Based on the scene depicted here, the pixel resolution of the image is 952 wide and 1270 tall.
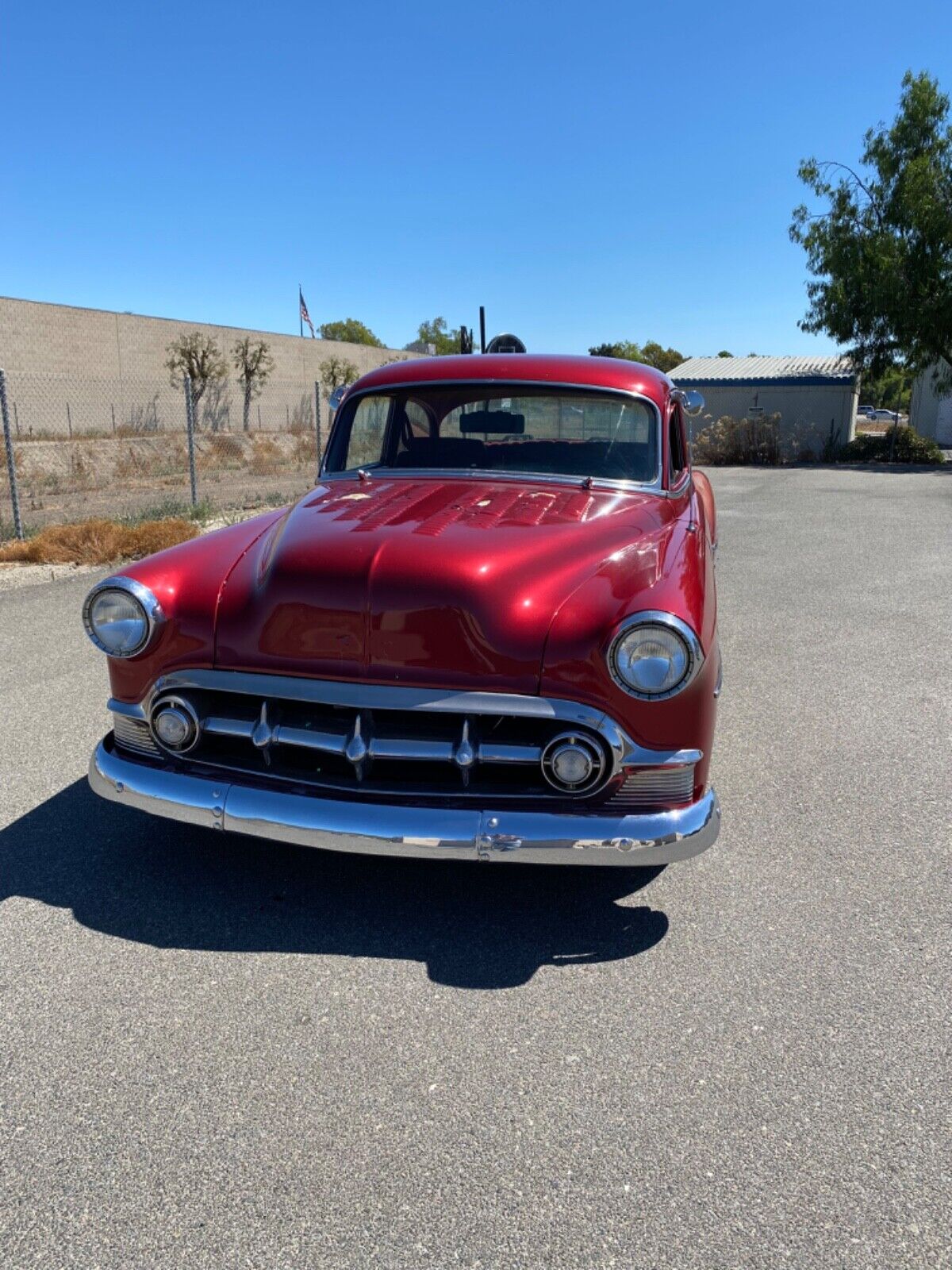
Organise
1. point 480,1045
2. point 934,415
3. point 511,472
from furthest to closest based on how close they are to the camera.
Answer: point 934,415
point 511,472
point 480,1045

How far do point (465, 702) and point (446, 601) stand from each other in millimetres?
296

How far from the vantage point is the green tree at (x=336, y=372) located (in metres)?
45.2

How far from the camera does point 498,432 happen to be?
4129 mm

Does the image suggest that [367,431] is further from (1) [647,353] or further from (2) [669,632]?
(1) [647,353]

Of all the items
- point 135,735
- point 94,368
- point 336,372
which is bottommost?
point 135,735

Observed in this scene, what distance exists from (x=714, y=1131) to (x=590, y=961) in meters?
0.70

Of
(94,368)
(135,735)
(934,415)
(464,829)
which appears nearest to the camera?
(464,829)

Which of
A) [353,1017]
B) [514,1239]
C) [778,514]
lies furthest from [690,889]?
[778,514]

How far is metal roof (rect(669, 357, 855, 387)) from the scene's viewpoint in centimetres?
2456

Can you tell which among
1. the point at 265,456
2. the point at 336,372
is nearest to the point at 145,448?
the point at 265,456

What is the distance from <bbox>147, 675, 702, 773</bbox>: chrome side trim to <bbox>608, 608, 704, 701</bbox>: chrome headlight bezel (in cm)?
3

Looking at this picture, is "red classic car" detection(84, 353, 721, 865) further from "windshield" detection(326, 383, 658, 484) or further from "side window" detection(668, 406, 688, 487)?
"side window" detection(668, 406, 688, 487)

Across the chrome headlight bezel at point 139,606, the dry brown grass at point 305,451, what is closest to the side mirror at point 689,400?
the chrome headlight bezel at point 139,606

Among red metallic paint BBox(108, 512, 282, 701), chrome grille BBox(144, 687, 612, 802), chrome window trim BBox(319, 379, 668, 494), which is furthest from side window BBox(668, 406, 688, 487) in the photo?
red metallic paint BBox(108, 512, 282, 701)
